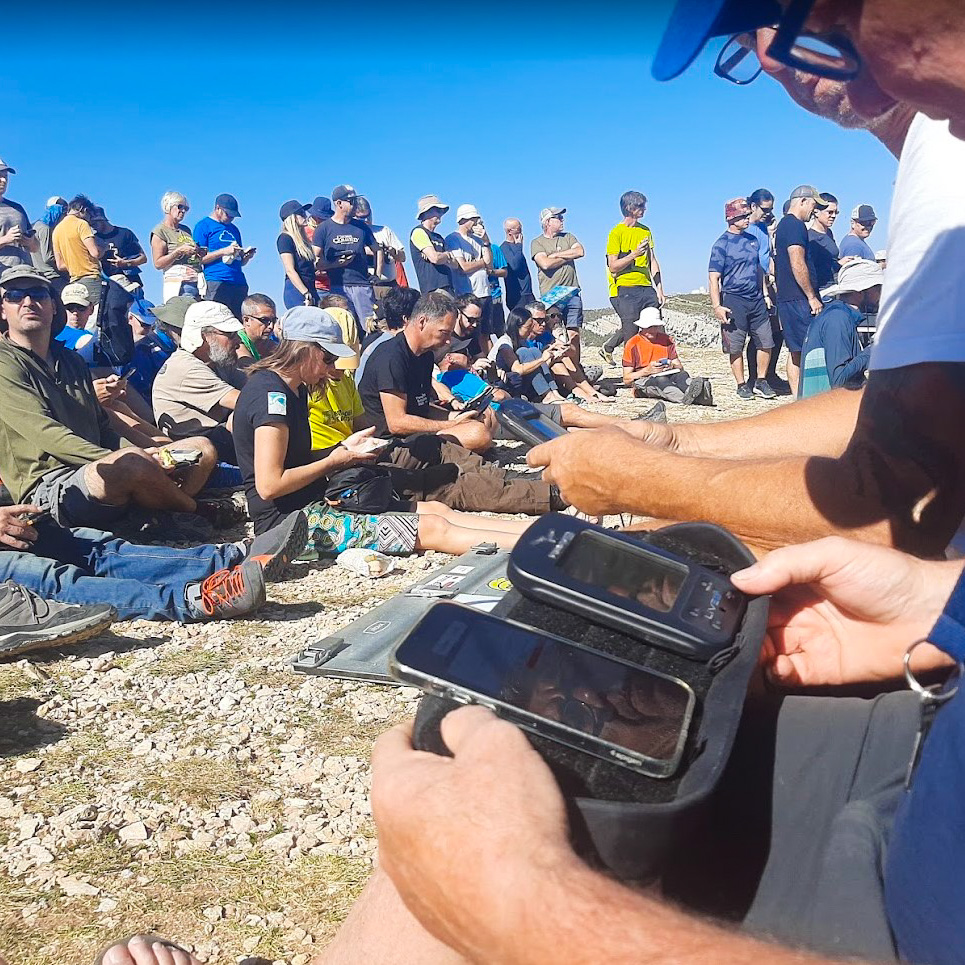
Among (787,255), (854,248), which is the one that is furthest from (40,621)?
(854,248)

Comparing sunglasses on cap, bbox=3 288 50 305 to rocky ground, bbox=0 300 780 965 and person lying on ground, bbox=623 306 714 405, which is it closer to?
rocky ground, bbox=0 300 780 965

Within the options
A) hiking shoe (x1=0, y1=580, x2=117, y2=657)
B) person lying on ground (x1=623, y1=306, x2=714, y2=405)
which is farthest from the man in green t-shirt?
hiking shoe (x1=0, y1=580, x2=117, y2=657)

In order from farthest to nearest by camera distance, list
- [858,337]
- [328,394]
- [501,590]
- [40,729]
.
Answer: [858,337], [328,394], [501,590], [40,729]

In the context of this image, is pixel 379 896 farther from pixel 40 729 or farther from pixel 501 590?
pixel 501 590

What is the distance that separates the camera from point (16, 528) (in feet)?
14.2

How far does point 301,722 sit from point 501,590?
48.9 inches

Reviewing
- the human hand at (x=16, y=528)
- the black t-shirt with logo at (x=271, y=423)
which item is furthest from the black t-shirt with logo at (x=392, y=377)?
the human hand at (x=16, y=528)

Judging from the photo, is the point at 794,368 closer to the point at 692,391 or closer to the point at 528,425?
the point at 692,391

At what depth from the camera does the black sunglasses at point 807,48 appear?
1235mm

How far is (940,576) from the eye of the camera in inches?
63.8

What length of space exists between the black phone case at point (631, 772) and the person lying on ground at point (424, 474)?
15.9 ft

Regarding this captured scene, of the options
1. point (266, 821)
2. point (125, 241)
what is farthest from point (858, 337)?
point (125, 241)

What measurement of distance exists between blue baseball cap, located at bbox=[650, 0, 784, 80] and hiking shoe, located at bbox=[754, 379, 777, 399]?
11.3m

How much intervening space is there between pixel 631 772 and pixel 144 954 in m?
1.39
